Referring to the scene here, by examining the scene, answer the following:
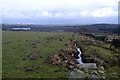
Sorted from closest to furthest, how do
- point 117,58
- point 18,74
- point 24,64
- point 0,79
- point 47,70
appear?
point 0,79, point 18,74, point 47,70, point 24,64, point 117,58

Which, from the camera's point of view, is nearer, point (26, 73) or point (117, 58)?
point (26, 73)

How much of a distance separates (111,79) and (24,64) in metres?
13.2

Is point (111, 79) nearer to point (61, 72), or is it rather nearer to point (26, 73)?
point (61, 72)

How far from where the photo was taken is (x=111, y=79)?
30625 mm

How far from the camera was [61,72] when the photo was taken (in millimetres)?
33500

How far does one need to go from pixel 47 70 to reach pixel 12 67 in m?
4.80

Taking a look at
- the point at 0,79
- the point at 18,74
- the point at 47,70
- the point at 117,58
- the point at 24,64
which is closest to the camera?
the point at 0,79

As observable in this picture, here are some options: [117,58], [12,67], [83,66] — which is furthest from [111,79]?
[117,58]

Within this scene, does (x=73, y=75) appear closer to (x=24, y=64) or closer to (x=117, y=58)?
(x=24, y=64)

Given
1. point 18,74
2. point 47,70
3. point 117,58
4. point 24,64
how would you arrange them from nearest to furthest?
point 18,74 < point 47,70 < point 24,64 < point 117,58

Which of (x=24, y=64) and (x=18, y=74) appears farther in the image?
(x=24, y=64)

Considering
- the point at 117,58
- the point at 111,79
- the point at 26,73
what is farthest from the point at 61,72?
the point at 117,58

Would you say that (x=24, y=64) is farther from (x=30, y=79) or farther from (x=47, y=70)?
(x=30, y=79)

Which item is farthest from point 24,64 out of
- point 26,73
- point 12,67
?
Answer: point 26,73
